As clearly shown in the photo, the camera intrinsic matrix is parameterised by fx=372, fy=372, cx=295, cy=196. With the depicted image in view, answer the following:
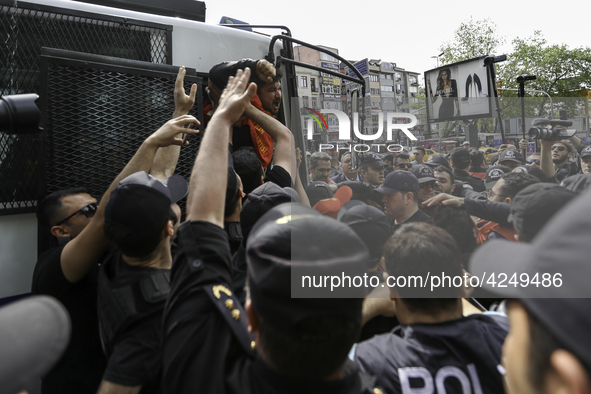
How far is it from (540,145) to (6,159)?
3907 mm

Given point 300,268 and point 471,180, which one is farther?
point 471,180

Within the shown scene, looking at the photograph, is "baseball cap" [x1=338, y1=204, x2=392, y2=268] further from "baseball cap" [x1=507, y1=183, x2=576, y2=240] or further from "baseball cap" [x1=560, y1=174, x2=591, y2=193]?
"baseball cap" [x1=560, y1=174, x2=591, y2=193]

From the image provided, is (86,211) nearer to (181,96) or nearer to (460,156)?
(181,96)

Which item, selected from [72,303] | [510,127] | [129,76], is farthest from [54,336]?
[510,127]

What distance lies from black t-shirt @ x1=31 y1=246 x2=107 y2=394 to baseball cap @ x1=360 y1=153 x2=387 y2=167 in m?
2.04

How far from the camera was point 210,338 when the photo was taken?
3.08 feet

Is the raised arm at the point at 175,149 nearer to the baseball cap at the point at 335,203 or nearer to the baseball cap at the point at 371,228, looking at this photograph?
the baseball cap at the point at 335,203

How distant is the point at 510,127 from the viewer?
353 cm

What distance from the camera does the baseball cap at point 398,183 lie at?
8.75 ft

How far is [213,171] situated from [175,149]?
1125 millimetres

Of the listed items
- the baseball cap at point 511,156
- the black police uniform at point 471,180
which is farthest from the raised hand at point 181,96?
the baseball cap at point 511,156

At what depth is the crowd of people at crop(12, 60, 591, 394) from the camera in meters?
0.64

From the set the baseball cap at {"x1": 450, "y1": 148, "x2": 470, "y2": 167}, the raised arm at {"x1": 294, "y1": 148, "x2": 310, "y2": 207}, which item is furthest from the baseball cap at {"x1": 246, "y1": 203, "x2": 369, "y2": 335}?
the baseball cap at {"x1": 450, "y1": 148, "x2": 470, "y2": 167}

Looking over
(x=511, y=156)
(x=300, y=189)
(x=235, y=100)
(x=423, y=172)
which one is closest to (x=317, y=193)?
(x=300, y=189)
